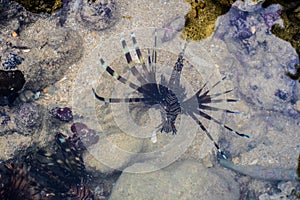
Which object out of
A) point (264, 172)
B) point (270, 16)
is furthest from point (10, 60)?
point (264, 172)

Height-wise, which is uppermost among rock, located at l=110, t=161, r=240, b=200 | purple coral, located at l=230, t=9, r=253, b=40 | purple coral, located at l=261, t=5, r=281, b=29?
purple coral, located at l=261, t=5, r=281, b=29

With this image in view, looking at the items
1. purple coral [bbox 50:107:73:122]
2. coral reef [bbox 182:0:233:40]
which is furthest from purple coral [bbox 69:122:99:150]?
coral reef [bbox 182:0:233:40]

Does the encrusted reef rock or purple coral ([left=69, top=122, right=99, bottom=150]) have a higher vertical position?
the encrusted reef rock

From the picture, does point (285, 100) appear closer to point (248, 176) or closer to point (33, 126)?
point (248, 176)

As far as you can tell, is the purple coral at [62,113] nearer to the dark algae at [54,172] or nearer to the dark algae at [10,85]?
the dark algae at [54,172]

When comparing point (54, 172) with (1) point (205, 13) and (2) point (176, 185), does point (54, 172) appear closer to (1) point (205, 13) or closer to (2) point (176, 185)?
(2) point (176, 185)

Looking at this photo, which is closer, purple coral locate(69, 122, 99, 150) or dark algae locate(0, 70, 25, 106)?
dark algae locate(0, 70, 25, 106)

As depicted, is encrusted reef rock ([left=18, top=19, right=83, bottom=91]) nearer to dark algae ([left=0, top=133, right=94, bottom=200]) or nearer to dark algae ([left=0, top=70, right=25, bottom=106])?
dark algae ([left=0, top=70, right=25, bottom=106])
